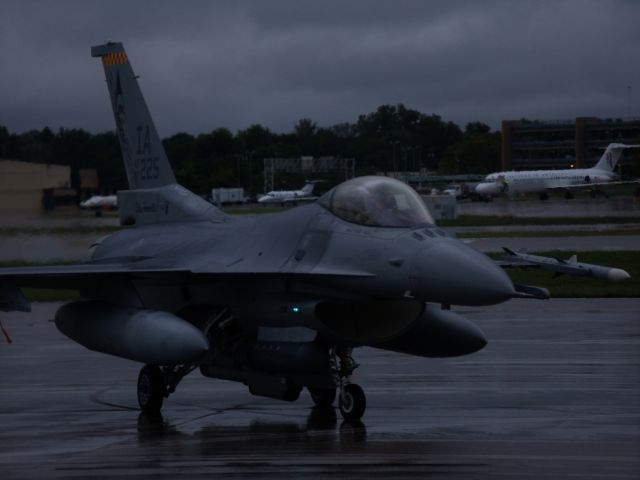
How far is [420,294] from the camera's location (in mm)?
11320

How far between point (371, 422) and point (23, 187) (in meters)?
13.9

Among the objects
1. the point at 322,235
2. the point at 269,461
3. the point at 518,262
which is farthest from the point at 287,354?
the point at 518,262

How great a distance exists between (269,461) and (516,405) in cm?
→ 380

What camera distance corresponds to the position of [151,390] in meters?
13.6

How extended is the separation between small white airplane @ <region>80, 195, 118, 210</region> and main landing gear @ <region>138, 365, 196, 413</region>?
1563 cm

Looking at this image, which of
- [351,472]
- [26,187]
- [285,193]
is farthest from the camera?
[285,193]

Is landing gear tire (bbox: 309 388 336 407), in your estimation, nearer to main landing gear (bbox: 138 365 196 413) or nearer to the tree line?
main landing gear (bbox: 138 365 196 413)

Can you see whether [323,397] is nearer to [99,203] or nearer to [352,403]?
[352,403]

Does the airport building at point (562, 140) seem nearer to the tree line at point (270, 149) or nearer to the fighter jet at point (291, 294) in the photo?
the tree line at point (270, 149)

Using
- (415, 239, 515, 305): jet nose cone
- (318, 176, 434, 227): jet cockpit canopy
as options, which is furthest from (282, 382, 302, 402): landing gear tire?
(415, 239, 515, 305): jet nose cone

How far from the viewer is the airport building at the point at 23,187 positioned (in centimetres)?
2370

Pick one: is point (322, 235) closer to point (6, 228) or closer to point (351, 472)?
point (351, 472)

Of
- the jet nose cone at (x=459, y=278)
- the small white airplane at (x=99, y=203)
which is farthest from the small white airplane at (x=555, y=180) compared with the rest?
the jet nose cone at (x=459, y=278)

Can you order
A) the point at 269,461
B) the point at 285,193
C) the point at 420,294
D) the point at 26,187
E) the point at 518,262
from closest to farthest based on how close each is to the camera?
1. the point at 269,461
2. the point at 420,294
3. the point at 26,187
4. the point at 518,262
5. the point at 285,193
